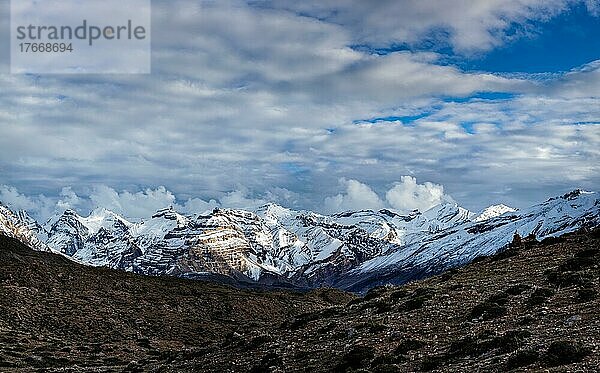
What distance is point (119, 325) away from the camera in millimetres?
99125

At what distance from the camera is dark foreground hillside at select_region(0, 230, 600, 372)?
28.9 metres

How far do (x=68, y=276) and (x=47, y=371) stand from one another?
242 feet

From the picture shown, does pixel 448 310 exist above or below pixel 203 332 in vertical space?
above

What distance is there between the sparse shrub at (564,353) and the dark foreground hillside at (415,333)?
0.05 metres

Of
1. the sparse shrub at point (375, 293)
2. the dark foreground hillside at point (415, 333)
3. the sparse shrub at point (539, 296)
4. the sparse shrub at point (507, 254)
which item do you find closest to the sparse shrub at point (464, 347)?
the dark foreground hillside at point (415, 333)

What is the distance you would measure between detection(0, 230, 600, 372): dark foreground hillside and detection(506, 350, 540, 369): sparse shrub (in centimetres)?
5

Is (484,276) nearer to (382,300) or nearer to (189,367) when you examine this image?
(382,300)

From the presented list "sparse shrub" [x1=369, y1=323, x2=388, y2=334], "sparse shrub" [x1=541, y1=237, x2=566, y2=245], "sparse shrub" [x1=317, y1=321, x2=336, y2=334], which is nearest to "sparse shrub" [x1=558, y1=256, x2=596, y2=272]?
"sparse shrub" [x1=541, y1=237, x2=566, y2=245]

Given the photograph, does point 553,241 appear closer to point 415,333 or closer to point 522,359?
point 415,333

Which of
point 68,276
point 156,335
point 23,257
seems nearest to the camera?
point 156,335

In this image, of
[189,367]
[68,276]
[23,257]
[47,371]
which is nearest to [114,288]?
[68,276]

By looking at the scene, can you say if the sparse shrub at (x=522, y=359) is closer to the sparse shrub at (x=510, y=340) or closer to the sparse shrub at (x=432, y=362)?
the sparse shrub at (x=510, y=340)

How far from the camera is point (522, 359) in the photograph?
2559cm

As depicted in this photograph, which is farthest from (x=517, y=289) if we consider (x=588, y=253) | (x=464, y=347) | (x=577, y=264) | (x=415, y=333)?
(x=464, y=347)
